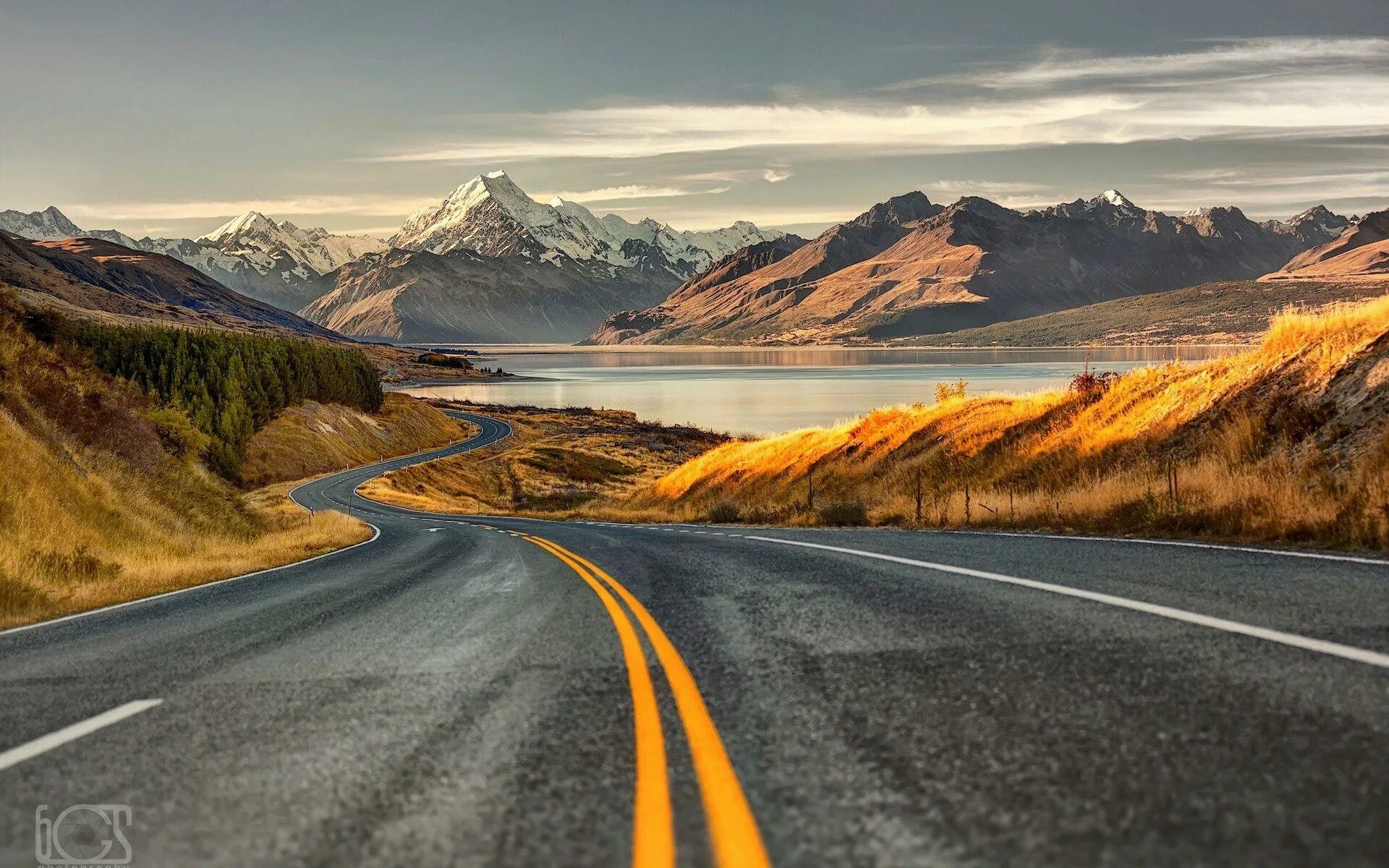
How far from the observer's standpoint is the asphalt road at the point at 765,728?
3.31 meters

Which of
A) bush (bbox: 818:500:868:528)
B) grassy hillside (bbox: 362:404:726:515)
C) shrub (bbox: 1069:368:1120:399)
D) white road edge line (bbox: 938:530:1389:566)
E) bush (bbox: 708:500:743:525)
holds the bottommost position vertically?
grassy hillside (bbox: 362:404:726:515)

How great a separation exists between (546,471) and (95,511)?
65319 millimetres

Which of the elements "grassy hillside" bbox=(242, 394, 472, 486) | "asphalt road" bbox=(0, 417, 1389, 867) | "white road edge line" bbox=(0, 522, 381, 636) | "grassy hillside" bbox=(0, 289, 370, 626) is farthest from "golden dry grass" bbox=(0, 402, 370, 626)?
"grassy hillside" bbox=(242, 394, 472, 486)

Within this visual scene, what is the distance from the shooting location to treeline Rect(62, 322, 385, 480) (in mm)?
80188

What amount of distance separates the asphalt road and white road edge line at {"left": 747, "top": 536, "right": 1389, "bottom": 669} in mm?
39

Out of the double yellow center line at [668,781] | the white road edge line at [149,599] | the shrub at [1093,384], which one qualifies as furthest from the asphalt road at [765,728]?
the shrub at [1093,384]

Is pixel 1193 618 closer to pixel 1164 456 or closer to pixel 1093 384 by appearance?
pixel 1164 456

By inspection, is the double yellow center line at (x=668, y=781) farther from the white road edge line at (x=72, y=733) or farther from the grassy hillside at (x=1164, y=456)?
the grassy hillside at (x=1164, y=456)

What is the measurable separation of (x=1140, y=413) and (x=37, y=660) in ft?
74.5

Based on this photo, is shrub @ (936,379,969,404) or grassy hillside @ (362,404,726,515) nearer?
shrub @ (936,379,969,404)

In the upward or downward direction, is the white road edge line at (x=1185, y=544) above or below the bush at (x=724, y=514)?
above

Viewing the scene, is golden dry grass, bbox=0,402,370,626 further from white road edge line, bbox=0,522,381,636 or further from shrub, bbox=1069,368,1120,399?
shrub, bbox=1069,368,1120,399

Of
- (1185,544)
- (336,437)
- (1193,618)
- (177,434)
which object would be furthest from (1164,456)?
(336,437)

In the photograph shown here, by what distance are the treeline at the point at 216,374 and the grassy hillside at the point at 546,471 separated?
54.1ft
